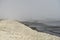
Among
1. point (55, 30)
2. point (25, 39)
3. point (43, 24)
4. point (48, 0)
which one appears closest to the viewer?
point (25, 39)

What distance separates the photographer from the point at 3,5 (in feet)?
7.38

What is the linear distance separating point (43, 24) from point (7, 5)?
70cm

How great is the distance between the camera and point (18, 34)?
5.36 feet

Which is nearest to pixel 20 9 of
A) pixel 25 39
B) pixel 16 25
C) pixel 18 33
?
pixel 16 25

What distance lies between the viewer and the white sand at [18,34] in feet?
5.08

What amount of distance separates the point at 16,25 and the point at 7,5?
51cm

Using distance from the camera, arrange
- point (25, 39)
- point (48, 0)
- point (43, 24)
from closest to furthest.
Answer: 1. point (25, 39)
2. point (43, 24)
3. point (48, 0)

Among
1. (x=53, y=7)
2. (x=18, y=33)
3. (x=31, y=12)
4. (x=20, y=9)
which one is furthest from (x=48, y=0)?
(x=18, y=33)

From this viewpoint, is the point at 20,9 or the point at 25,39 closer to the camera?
the point at 25,39

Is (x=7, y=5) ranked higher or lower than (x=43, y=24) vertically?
higher

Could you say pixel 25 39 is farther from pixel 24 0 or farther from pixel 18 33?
pixel 24 0

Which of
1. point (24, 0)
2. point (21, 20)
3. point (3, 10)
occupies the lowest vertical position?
point (21, 20)

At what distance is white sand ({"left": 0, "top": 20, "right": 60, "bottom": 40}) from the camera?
1.55 m

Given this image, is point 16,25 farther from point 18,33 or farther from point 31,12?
point 31,12
